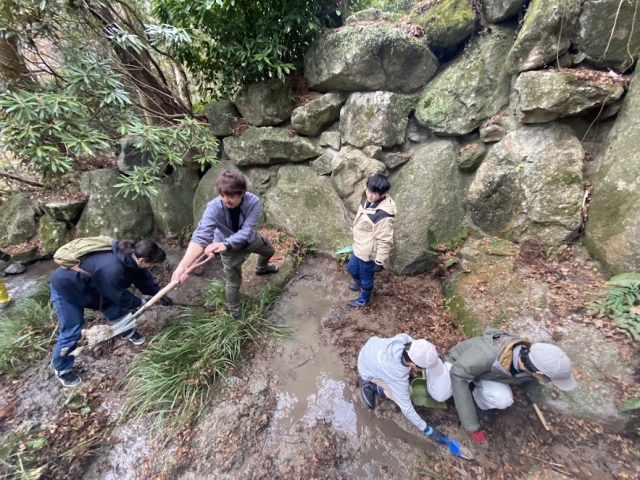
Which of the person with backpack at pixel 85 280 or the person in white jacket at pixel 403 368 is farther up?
the person with backpack at pixel 85 280

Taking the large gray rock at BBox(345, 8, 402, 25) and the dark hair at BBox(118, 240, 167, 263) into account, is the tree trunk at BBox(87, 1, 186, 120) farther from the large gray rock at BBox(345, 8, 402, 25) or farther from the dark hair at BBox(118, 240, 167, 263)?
the large gray rock at BBox(345, 8, 402, 25)

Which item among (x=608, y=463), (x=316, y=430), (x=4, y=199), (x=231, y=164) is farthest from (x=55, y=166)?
(x=608, y=463)

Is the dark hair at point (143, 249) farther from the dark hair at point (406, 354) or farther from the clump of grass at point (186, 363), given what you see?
the dark hair at point (406, 354)

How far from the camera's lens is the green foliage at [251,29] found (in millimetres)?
4086

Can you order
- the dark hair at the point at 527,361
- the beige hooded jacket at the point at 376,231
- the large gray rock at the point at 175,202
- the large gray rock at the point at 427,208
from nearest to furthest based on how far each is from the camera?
1. the dark hair at the point at 527,361
2. the beige hooded jacket at the point at 376,231
3. the large gray rock at the point at 427,208
4. the large gray rock at the point at 175,202

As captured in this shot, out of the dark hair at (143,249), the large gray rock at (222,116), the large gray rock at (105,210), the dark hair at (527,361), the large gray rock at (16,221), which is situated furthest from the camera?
the large gray rock at (16,221)

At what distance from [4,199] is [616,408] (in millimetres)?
10716

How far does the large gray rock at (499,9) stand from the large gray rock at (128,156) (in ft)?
21.0

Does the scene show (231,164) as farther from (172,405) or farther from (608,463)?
(608,463)

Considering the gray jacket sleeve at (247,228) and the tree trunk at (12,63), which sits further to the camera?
the tree trunk at (12,63)

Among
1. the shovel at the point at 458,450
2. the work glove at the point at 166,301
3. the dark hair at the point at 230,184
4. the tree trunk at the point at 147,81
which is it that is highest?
the tree trunk at the point at 147,81

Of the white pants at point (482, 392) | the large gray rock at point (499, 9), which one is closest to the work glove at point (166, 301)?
the white pants at point (482, 392)

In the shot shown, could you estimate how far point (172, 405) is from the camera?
2766 mm

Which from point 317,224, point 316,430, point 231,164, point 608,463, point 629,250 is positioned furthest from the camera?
point 231,164
